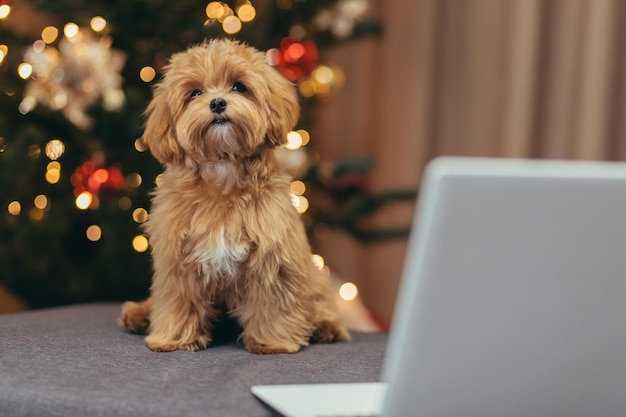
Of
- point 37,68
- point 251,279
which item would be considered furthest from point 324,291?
point 37,68

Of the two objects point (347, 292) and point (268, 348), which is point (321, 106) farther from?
point (268, 348)

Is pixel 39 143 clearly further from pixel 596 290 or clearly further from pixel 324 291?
pixel 596 290

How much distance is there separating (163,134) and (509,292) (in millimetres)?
606

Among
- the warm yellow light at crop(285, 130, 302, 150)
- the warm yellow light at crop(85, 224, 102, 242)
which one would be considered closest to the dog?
the warm yellow light at crop(85, 224, 102, 242)

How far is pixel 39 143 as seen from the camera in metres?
1.72

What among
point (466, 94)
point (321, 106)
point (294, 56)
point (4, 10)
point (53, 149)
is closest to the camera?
point (4, 10)

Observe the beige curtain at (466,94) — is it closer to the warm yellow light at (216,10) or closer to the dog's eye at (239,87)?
the warm yellow light at (216,10)

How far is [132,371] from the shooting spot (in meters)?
0.94

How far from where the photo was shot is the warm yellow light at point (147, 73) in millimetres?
1844

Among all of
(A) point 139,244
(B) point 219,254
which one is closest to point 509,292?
(B) point 219,254

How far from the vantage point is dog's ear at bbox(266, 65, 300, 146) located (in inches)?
44.1

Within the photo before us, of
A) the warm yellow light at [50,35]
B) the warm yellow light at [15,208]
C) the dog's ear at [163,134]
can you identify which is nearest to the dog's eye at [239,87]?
the dog's ear at [163,134]

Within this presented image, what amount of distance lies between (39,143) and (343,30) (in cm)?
93

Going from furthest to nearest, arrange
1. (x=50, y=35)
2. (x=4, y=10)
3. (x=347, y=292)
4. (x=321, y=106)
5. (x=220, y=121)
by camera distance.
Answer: (x=321, y=106) < (x=347, y=292) < (x=50, y=35) < (x=4, y=10) < (x=220, y=121)
